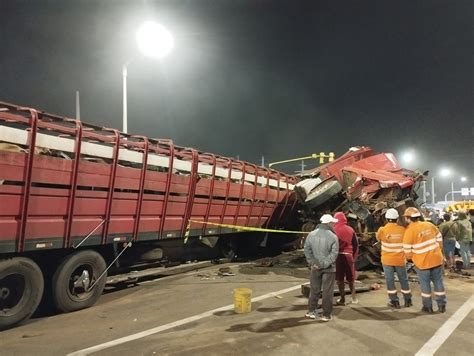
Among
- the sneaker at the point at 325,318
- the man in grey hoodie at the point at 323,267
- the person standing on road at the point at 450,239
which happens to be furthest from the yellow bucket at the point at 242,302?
the person standing on road at the point at 450,239

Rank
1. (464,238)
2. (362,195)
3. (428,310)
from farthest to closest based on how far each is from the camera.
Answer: (464,238)
(362,195)
(428,310)

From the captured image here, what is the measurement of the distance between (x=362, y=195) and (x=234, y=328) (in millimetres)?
→ 6416

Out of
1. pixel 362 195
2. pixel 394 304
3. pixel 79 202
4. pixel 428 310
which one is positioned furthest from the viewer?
pixel 362 195

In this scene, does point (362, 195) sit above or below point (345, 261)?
above

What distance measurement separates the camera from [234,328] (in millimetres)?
6035

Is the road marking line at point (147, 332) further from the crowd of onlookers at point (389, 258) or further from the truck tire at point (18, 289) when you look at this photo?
the truck tire at point (18, 289)

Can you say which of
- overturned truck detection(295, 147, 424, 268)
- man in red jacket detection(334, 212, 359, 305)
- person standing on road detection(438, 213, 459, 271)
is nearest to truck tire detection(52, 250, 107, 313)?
man in red jacket detection(334, 212, 359, 305)

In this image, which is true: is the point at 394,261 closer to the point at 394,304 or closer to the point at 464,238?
the point at 394,304

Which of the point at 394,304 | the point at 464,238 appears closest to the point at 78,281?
the point at 394,304

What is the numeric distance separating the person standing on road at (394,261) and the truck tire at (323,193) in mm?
3713

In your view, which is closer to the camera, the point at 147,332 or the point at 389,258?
the point at 147,332

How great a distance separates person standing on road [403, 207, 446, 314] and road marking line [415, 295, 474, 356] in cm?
32

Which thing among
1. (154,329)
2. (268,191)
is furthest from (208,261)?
(154,329)

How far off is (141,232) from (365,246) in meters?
5.55
